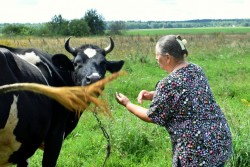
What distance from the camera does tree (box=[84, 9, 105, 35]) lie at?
182 feet

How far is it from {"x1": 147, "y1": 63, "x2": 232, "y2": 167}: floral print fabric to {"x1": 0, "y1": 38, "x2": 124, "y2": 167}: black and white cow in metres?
1.26

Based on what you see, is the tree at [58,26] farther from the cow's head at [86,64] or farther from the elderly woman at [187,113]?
the elderly woman at [187,113]

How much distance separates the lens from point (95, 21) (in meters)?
58.2

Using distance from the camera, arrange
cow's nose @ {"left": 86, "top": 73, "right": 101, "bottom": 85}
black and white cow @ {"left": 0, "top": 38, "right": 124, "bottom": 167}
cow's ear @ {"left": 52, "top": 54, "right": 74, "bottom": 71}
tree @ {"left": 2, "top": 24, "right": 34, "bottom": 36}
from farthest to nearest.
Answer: tree @ {"left": 2, "top": 24, "right": 34, "bottom": 36}
cow's ear @ {"left": 52, "top": 54, "right": 74, "bottom": 71}
cow's nose @ {"left": 86, "top": 73, "right": 101, "bottom": 85}
black and white cow @ {"left": 0, "top": 38, "right": 124, "bottom": 167}

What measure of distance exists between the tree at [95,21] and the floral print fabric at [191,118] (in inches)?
2004

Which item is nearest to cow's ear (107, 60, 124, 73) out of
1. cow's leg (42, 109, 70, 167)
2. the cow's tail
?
cow's leg (42, 109, 70, 167)

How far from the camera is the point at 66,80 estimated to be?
629cm

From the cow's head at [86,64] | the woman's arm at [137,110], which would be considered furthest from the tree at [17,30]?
the woman's arm at [137,110]

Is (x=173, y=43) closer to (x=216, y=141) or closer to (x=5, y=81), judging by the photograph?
(x=216, y=141)

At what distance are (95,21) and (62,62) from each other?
52.7m

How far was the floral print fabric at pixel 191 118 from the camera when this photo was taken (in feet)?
13.1

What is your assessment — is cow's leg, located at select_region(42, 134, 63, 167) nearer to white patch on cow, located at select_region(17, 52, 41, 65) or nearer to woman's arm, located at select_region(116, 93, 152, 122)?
white patch on cow, located at select_region(17, 52, 41, 65)

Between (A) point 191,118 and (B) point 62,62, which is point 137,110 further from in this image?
(B) point 62,62

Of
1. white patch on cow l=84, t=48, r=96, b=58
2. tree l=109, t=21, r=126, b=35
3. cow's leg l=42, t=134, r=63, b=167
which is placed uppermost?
white patch on cow l=84, t=48, r=96, b=58
